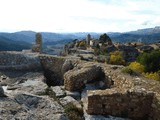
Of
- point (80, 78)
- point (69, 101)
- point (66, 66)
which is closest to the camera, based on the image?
point (69, 101)

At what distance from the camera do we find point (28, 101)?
1016 cm

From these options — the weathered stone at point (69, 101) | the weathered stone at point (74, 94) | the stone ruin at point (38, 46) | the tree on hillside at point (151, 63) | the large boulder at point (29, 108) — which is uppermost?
the stone ruin at point (38, 46)

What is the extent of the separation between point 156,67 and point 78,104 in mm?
61393

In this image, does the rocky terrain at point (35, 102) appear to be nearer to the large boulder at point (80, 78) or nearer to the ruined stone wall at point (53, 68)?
the large boulder at point (80, 78)

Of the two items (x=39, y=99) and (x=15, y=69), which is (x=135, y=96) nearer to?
(x=39, y=99)

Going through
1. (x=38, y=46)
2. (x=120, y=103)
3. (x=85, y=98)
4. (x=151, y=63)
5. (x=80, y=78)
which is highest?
(x=38, y=46)

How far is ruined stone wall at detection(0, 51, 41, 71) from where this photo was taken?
56.9 ft

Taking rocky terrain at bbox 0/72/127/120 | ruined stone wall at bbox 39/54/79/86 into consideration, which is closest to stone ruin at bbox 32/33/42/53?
ruined stone wall at bbox 39/54/79/86

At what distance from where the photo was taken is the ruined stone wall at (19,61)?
1734cm

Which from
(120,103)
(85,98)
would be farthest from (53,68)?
(120,103)

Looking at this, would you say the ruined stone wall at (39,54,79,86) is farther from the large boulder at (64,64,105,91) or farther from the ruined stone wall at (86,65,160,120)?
the ruined stone wall at (86,65,160,120)

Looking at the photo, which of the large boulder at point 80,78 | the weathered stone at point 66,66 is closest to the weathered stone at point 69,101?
the large boulder at point 80,78

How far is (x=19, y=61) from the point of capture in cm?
1775

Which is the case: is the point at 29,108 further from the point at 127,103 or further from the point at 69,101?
the point at 127,103
